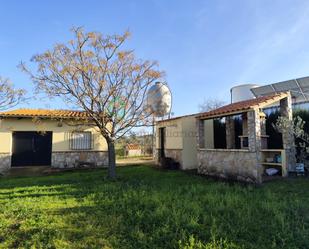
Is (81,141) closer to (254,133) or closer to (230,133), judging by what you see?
(230,133)

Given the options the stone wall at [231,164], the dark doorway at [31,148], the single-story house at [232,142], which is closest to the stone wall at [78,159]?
the dark doorway at [31,148]

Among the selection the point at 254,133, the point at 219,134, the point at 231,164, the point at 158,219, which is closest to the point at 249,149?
the point at 254,133

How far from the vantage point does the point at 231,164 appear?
1054 cm

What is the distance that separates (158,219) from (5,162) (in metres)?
13.5

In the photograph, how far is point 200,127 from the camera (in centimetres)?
1292

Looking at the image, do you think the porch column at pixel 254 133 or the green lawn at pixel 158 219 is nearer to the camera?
the green lawn at pixel 158 219

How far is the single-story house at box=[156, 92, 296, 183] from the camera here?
9.60 metres

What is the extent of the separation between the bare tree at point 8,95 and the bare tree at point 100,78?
7818 millimetres

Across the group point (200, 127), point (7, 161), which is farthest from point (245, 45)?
point (7, 161)

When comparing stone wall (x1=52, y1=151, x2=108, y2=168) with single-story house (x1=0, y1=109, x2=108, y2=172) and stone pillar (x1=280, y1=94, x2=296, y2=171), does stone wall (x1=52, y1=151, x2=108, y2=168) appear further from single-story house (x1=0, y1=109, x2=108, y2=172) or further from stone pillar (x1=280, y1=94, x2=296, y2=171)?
stone pillar (x1=280, y1=94, x2=296, y2=171)

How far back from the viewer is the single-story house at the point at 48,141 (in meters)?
14.7

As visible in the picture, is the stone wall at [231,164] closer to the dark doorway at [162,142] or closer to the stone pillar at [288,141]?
the stone pillar at [288,141]

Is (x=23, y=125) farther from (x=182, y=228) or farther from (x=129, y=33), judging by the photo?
(x=182, y=228)

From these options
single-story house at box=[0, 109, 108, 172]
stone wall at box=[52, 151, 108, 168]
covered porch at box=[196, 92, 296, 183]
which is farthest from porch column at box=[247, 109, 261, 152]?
stone wall at box=[52, 151, 108, 168]
